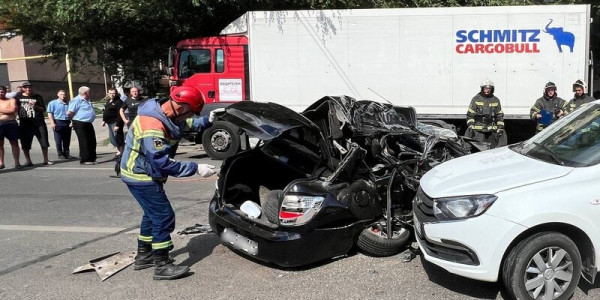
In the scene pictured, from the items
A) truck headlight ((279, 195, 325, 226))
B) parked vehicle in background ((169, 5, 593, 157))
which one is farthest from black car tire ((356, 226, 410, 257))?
parked vehicle in background ((169, 5, 593, 157))

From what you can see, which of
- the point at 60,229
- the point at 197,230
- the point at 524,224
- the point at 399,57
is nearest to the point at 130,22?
the point at 399,57

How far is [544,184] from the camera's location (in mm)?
3316

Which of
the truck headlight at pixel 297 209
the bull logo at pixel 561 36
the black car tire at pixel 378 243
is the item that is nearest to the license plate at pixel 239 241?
the truck headlight at pixel 297 209

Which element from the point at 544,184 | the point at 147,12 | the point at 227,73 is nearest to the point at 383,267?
the point at 544,184

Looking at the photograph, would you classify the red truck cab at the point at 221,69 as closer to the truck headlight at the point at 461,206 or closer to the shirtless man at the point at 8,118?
the shirtless man at the point at 8,118

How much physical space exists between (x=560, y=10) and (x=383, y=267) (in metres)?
8.07

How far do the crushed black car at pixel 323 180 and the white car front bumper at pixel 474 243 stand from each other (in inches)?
34.6

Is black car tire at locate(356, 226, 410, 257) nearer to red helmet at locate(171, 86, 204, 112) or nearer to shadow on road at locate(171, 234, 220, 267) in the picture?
shadow on road at locate(171, 234, 220, 267)

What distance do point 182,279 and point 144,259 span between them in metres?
0.48

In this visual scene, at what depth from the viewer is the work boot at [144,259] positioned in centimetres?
451

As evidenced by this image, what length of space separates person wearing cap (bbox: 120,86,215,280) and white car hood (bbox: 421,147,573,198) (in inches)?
72.0

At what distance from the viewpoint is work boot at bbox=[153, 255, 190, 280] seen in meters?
4.22

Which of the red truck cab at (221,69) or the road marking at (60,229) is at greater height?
the red truck cab at (221,69)

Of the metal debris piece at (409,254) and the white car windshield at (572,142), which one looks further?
the metal debris piece at (409,254)
